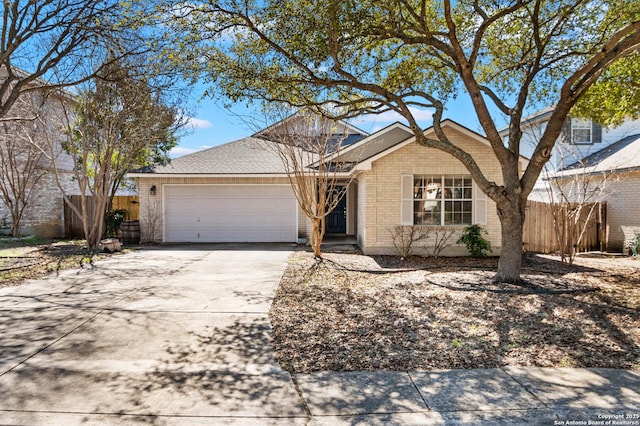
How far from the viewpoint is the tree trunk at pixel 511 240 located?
294 inches

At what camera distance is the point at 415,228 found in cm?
1200

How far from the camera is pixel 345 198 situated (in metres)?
18.5

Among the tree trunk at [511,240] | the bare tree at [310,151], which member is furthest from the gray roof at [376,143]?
the tree trunk at [511,240]

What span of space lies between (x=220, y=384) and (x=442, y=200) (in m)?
9.64

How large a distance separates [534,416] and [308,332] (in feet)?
9.01

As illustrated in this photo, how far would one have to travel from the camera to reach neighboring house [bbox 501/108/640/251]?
13328 mm

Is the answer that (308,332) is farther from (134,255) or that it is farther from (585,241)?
(585,241)

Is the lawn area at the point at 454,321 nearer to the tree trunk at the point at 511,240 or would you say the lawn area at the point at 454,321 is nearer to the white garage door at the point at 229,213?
the tree trunk at the point at 511,240

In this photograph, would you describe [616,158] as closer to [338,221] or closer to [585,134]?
[585,134]

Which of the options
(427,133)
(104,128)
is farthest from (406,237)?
(104,128)

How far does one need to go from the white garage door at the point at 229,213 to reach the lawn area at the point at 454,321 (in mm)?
6751

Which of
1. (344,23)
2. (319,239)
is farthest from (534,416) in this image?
(319,239)

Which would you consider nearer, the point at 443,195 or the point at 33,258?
the point at 33,258

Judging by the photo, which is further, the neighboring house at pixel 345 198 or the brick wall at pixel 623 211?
the brick wall at pixel 623 211
